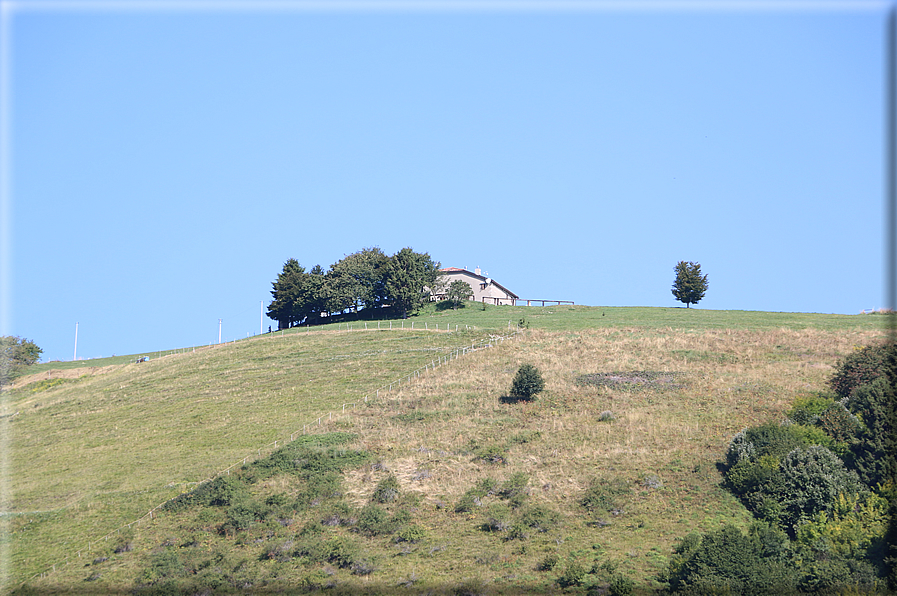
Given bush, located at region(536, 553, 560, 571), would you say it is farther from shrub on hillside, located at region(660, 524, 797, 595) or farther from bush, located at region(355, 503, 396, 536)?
bush, located at region(355, 503, 396, 536)

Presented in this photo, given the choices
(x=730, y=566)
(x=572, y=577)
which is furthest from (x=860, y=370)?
(x=572, y=577)

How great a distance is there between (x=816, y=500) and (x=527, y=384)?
22.9m

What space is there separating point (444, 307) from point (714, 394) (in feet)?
178

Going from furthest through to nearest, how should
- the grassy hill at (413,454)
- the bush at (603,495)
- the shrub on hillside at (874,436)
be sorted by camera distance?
the bush at (603,495) → the shrub on hillside at (874,436) → the grassy hill at (413,454)

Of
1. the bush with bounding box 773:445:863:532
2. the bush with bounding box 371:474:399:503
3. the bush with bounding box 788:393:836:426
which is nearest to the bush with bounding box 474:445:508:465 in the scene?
the bush with bounding box 371:474:399:503

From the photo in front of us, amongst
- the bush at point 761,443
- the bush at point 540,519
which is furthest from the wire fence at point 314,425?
the bush at point 761,443

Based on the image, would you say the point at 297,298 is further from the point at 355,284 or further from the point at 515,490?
the point at 515,490

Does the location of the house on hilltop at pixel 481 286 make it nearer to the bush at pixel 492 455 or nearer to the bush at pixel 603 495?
the bush at pixel 492 455

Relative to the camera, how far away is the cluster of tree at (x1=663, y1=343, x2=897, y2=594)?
29781 millimetres

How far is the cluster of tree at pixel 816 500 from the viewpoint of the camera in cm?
2978

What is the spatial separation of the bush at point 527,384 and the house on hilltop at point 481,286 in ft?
192

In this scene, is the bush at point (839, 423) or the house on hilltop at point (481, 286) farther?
the house on hilltop at point (481, 286)

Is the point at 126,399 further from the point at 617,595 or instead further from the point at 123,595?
the point at 617,595

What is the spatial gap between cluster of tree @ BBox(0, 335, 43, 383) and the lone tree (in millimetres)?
83243
